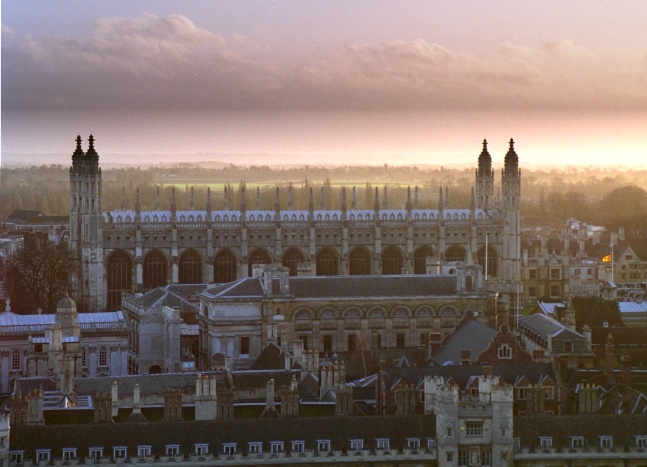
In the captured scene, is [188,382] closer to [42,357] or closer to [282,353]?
[282,353]

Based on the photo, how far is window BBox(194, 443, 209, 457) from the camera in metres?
61.3

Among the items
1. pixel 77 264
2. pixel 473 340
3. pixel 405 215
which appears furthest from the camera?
pixel 405 215

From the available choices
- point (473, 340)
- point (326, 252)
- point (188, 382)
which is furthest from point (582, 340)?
point (326, 252)

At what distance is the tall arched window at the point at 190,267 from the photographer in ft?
427

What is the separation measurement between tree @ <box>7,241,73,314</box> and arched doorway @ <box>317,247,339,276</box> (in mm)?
20146

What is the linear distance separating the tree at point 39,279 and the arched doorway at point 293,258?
17.3 metres

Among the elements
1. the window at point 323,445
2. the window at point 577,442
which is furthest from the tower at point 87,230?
the window at point 577,442

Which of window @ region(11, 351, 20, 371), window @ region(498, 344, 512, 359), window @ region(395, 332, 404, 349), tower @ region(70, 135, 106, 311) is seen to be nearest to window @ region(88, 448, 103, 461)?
window @ region(498, 344, 512, 359)

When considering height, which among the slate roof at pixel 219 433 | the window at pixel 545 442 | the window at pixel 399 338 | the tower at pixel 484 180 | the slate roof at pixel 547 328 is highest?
the tower at pixel 484 180

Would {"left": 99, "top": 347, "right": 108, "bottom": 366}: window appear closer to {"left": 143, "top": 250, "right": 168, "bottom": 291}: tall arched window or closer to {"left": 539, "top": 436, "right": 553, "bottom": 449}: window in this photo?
{"left": 143, "top": 250, "right": 168, "bottom": 291}: tall arched window

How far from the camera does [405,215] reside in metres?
137

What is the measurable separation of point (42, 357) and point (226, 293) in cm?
1358

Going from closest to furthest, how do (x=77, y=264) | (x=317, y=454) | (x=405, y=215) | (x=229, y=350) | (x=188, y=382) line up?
(x=317, y=454), (x=188, y=382), (x=229, y=350), (x=77, y=264), (x=405, y=215)

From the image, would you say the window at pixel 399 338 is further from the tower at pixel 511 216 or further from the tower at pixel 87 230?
the tower at pixel 87 230
